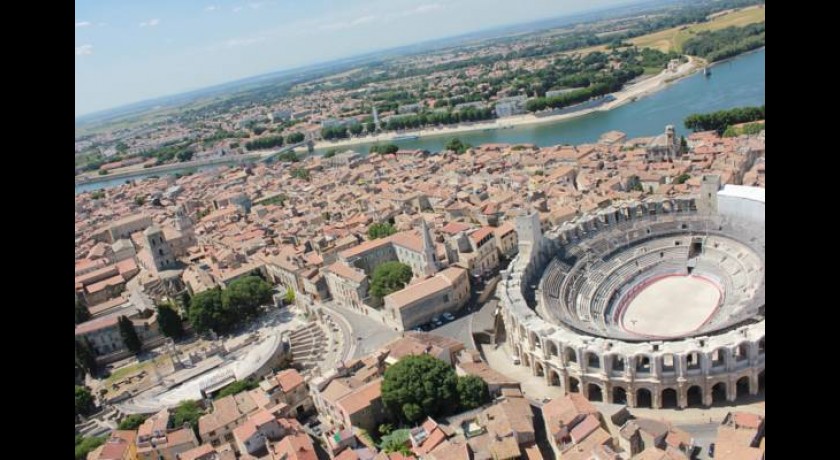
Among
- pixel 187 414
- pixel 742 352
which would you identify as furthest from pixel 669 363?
pixel 187 414

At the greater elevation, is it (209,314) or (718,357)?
(209,314)

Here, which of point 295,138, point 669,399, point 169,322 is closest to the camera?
point 669,399

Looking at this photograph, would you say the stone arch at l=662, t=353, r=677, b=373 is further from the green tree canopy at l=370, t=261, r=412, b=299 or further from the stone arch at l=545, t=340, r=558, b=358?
the green tree canopy at l=370, t=261, r=412, b=299

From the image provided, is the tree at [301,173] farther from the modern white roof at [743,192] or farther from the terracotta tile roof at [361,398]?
the terracotta tile roof at [361,398]

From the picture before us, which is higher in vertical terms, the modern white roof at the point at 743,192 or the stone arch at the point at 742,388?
the modern white roof at the point at 743,192

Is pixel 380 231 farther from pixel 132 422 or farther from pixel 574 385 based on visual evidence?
pixel 132 422

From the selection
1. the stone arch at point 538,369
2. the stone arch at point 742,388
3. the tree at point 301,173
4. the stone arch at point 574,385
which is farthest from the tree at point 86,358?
the tree at point 301,173
